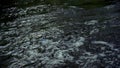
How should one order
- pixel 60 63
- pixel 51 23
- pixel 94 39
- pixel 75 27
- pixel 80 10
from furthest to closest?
pixel 80 10, pixel 51 23, pixel 75 27, pixel 94 39, pixel 60 63

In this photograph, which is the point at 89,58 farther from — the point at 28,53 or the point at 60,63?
the point at 28,53

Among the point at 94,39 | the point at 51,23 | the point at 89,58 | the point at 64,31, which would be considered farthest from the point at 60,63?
the point at 51,23

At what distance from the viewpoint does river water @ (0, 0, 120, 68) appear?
6.51 m

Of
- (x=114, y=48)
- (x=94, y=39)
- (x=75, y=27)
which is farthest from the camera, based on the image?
(x=75, y=27)

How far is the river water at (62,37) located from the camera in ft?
21.4

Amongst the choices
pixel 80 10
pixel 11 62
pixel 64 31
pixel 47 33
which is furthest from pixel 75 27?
pixel 11 62

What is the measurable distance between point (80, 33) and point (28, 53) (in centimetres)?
227

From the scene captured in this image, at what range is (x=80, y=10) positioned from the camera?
10.9m

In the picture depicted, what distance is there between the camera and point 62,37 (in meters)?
8.12

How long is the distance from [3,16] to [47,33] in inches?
164

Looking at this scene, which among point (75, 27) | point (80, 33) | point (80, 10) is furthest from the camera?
point (80, 10)

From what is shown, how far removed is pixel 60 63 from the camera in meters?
6.38

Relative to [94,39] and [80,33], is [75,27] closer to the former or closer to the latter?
[80,33]

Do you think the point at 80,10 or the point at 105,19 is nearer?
the point at 105,19
